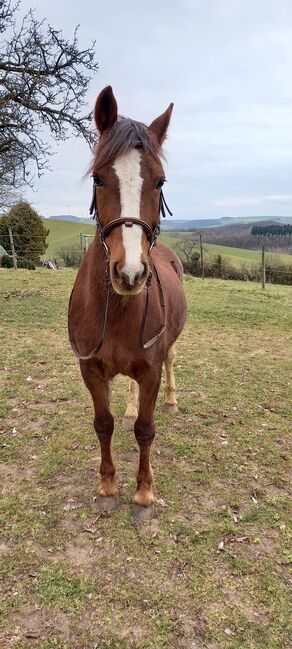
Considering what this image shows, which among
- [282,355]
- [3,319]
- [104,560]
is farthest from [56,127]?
[104,560]

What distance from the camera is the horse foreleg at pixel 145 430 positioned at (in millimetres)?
2602

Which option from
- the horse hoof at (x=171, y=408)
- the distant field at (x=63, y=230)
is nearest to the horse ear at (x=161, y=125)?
the horse hoof at (x=171, y=408)

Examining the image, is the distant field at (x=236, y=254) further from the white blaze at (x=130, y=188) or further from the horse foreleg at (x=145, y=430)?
the white blaze at (x=130, y=188)

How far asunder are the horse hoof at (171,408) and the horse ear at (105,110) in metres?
2.97

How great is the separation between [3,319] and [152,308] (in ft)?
20.8

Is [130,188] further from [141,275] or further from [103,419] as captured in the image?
[103,419]

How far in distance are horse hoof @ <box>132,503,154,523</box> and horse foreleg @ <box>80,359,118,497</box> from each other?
200 millimetres

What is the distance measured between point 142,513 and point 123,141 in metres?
2.29

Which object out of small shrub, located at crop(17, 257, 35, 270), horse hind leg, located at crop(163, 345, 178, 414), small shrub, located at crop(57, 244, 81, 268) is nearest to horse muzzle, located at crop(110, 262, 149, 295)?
horse hind leg, located at crop(163, 345, 178, 414)

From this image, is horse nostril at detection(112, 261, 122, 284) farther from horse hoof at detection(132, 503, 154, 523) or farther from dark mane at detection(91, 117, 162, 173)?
horse hoof at detection(132, 503, 154, 523)

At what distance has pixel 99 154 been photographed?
1980mm

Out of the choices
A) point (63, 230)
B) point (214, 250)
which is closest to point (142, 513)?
point (214, 250)

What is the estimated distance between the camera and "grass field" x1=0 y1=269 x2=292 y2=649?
6.57ft

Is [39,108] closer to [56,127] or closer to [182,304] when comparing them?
[56,127]
